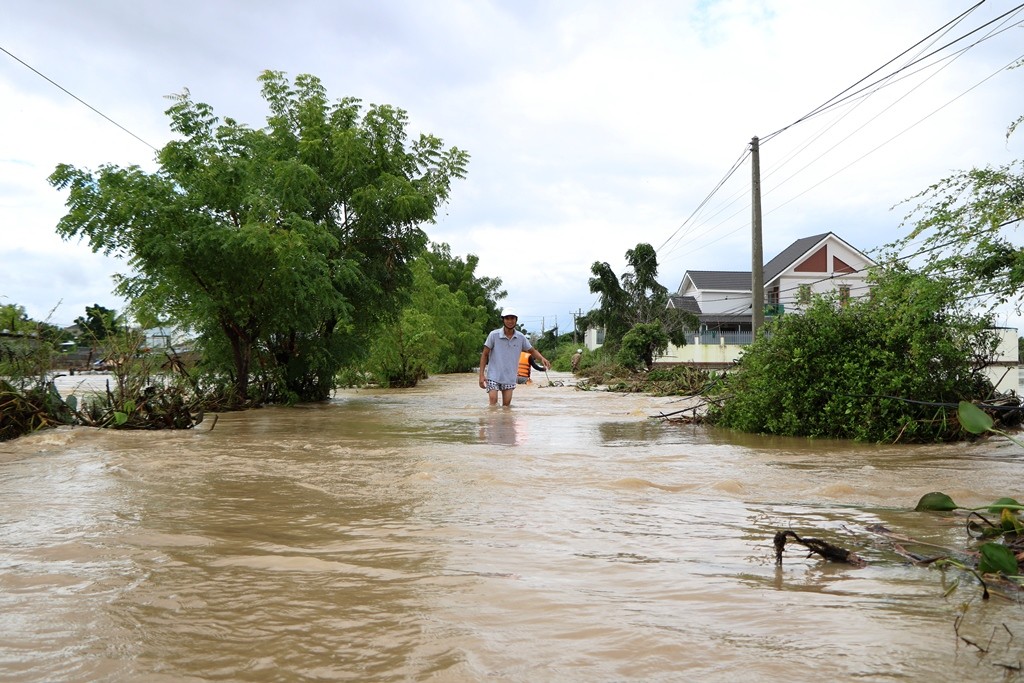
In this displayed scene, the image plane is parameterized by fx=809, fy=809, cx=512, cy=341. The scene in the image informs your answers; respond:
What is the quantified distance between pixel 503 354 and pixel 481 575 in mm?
11532

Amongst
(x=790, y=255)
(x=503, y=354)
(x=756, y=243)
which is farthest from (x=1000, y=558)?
(x=790, y=255)

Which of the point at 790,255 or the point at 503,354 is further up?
the point at 790,255

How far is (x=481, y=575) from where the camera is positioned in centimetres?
340

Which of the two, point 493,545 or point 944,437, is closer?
point 493,545

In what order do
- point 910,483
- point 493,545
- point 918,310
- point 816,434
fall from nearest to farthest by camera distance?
1. point 493,545
2. point 910,483
3. point 918,310
4. point 816,434

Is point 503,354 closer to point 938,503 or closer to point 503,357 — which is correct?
point 503,357

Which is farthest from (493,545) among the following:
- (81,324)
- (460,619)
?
(81,324)

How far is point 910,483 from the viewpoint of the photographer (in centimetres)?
592

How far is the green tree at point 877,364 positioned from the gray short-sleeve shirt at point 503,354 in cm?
527

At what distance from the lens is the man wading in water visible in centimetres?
1441

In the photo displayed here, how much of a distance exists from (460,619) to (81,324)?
9243 millimetres

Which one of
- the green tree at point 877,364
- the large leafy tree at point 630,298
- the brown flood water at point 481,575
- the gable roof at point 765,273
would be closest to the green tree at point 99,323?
the brown flood water at point 481,575

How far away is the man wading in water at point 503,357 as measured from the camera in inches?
567

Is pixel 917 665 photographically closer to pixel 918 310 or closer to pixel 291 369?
pixel 918 310
